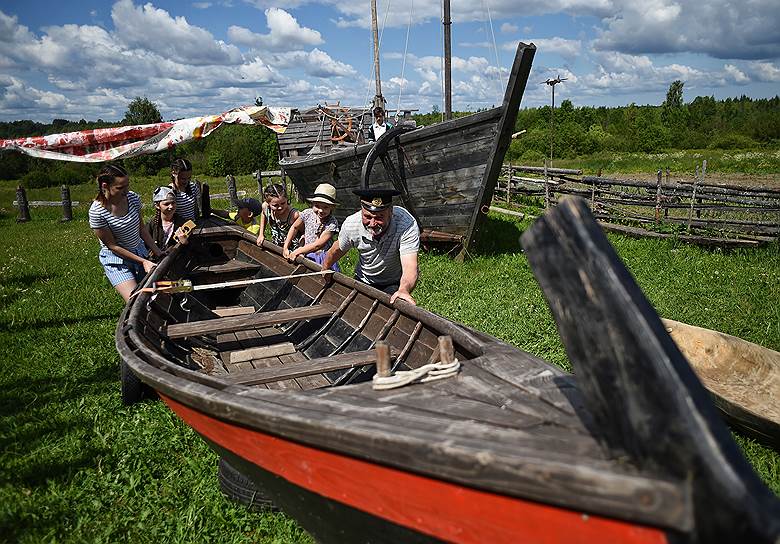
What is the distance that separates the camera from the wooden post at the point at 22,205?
20.2m

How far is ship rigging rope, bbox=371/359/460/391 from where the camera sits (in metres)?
2.65

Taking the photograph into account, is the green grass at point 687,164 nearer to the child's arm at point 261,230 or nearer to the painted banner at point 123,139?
the painted banner at point 123,139

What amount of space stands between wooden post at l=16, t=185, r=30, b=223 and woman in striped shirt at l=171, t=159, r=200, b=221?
16039mm

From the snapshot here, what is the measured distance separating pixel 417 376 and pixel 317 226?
12.7 feet

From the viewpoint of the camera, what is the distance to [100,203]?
5.45 meters

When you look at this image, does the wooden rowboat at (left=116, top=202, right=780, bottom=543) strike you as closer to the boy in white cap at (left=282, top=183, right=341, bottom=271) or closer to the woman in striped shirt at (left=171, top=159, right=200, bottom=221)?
the boy in white cap at (left=282, top=183, right=341, bottom=271)

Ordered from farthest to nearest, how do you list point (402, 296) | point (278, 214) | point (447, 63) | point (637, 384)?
point (447, 63) → point (278, 214) → point (402, 296) → point (637, 384)

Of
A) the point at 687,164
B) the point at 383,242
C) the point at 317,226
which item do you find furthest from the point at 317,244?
the point at 687,164

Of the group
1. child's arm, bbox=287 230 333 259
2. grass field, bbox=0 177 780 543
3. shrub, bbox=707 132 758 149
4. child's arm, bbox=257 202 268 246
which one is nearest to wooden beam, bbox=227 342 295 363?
grass field, bbox=0 177 780 543

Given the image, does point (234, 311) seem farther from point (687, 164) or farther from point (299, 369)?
point (687, 164)

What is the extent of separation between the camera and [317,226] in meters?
6.29

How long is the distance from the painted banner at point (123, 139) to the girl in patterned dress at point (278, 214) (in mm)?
2605

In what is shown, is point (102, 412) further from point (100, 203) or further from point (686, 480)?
point (686, 480)

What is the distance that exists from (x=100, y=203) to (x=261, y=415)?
13.1 ft
